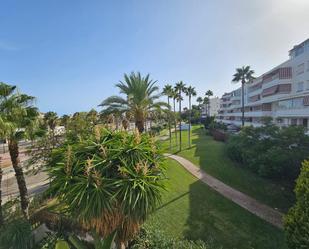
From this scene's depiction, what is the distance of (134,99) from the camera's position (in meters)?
18.5

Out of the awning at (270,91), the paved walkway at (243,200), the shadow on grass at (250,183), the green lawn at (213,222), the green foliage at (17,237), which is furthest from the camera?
the awning at (270,91)

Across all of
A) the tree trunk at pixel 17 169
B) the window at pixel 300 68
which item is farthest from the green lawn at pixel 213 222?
the window at pixel 300 68

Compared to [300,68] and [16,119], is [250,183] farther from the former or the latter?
[300,68]

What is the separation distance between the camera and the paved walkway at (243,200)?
41.3ft

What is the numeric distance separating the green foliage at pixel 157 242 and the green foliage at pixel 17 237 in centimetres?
486

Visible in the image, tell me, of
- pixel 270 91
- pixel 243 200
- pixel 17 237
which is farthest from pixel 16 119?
pixel 270 91

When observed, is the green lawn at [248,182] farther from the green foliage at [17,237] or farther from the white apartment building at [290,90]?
the white apartment building at [290,90]

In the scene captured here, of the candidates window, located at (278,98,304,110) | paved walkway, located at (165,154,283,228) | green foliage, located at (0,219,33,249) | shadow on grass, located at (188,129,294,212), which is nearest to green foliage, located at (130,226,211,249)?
green foliage, located at (0,219,33,249)

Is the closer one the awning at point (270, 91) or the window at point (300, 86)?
the window at point (300, 86)

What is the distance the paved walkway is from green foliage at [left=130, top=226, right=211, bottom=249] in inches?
269

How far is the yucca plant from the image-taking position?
5559mm

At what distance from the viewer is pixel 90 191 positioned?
18.1ft

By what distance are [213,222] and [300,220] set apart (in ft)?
18.1

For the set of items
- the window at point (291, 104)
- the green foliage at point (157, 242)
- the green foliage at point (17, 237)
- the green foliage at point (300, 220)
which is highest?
the window at point (291, 104)
